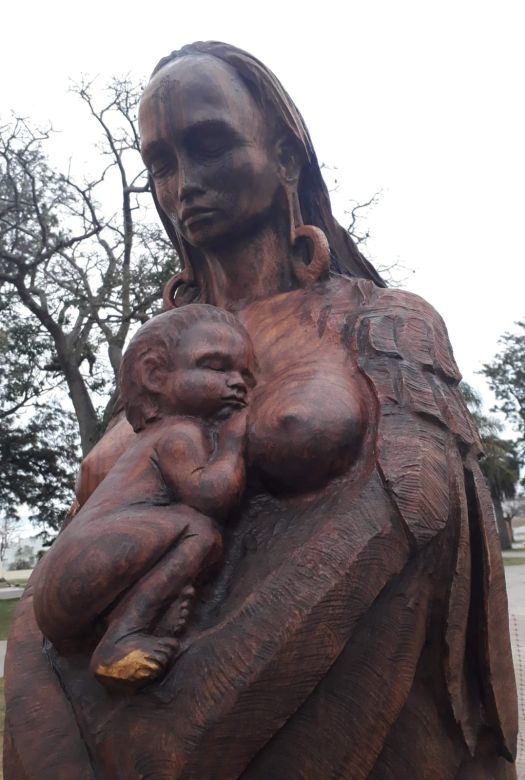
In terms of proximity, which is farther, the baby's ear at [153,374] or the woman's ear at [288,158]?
the woman's ear at [288,158]

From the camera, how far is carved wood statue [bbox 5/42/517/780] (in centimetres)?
158

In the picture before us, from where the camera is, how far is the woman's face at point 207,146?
8.02ft

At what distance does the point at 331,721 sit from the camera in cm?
165

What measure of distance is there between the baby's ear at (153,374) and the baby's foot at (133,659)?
2.30ft

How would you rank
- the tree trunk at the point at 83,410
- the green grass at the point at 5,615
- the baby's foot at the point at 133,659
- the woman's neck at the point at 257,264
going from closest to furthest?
the baby's foot at the point at 133,659 < the woman's neck at the point at 257,264 < the green grass at the point at 5,615 < the tree trunk at the point at 83,410

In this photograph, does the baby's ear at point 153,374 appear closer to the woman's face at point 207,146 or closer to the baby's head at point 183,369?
the baby's head at point 183,369

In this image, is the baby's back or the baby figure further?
the baby's back

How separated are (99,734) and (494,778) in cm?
112

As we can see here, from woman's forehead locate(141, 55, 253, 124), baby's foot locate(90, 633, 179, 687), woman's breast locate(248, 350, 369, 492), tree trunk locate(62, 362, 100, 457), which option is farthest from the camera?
tree trunk locate(62, 362, 100, 457)

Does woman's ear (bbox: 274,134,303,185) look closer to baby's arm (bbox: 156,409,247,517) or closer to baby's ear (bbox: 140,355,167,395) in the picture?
baby's ear (bbox: 140,355,167,395)

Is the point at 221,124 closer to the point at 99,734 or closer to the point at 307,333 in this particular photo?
the point at 307,333

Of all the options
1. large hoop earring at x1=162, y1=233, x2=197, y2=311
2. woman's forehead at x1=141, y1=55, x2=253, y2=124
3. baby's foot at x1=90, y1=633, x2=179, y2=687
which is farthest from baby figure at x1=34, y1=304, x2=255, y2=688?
large hoop earring at x1=162, y1=233, x2=197, y2=311

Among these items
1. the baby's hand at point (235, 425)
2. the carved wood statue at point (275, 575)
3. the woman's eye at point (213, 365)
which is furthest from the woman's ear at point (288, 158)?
the baby's hand at point (235, 425)

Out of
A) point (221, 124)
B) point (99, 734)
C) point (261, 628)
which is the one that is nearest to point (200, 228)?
point (221, 124)
